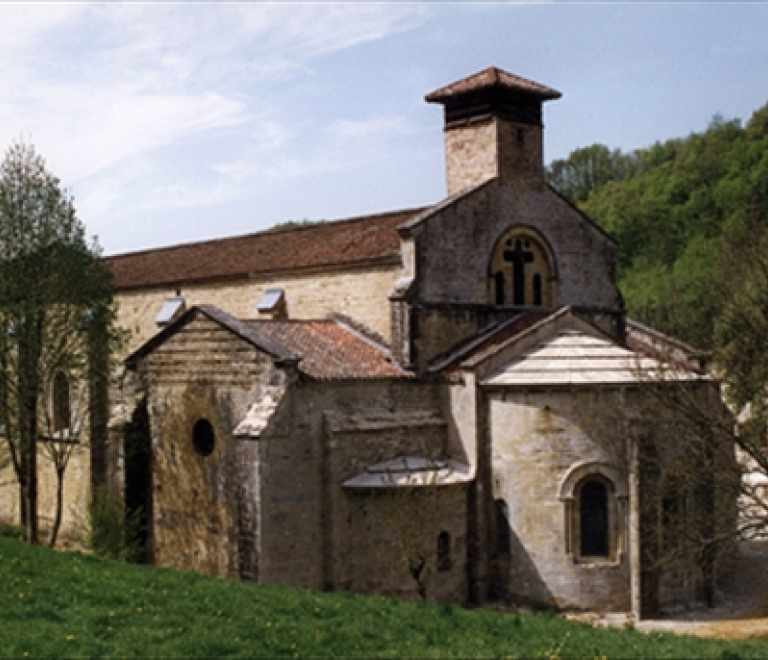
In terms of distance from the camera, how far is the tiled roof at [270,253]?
24641 mm

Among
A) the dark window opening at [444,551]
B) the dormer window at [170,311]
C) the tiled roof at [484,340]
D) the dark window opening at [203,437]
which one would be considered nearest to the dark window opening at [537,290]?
the tiled roof at [484,340]

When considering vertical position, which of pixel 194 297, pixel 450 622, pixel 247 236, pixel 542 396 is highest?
pixel 247 236

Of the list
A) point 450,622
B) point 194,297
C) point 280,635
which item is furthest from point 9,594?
point 194,297

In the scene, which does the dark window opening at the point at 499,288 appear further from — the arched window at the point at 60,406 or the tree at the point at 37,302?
the arched window at the point at 60,406

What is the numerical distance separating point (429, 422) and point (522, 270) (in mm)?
5394

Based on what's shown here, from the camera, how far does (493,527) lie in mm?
20922

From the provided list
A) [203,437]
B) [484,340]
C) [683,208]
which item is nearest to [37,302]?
[203,437]

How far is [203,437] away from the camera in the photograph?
863 inches

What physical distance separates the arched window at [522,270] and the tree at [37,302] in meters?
10.2

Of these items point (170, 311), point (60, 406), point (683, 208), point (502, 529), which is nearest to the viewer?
point (502, 529)

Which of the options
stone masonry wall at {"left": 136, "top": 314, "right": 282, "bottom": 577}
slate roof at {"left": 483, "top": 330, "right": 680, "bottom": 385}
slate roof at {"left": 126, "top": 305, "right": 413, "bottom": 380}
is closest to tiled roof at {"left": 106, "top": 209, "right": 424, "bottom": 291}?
slate roof at {"left": 126, "top": 305, "right": 413, "bottom": 380}

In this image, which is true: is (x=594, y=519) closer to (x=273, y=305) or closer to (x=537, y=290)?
(x=537, y=290)

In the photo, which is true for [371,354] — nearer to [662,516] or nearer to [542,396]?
[542,396]

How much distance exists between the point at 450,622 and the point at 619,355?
991cm
